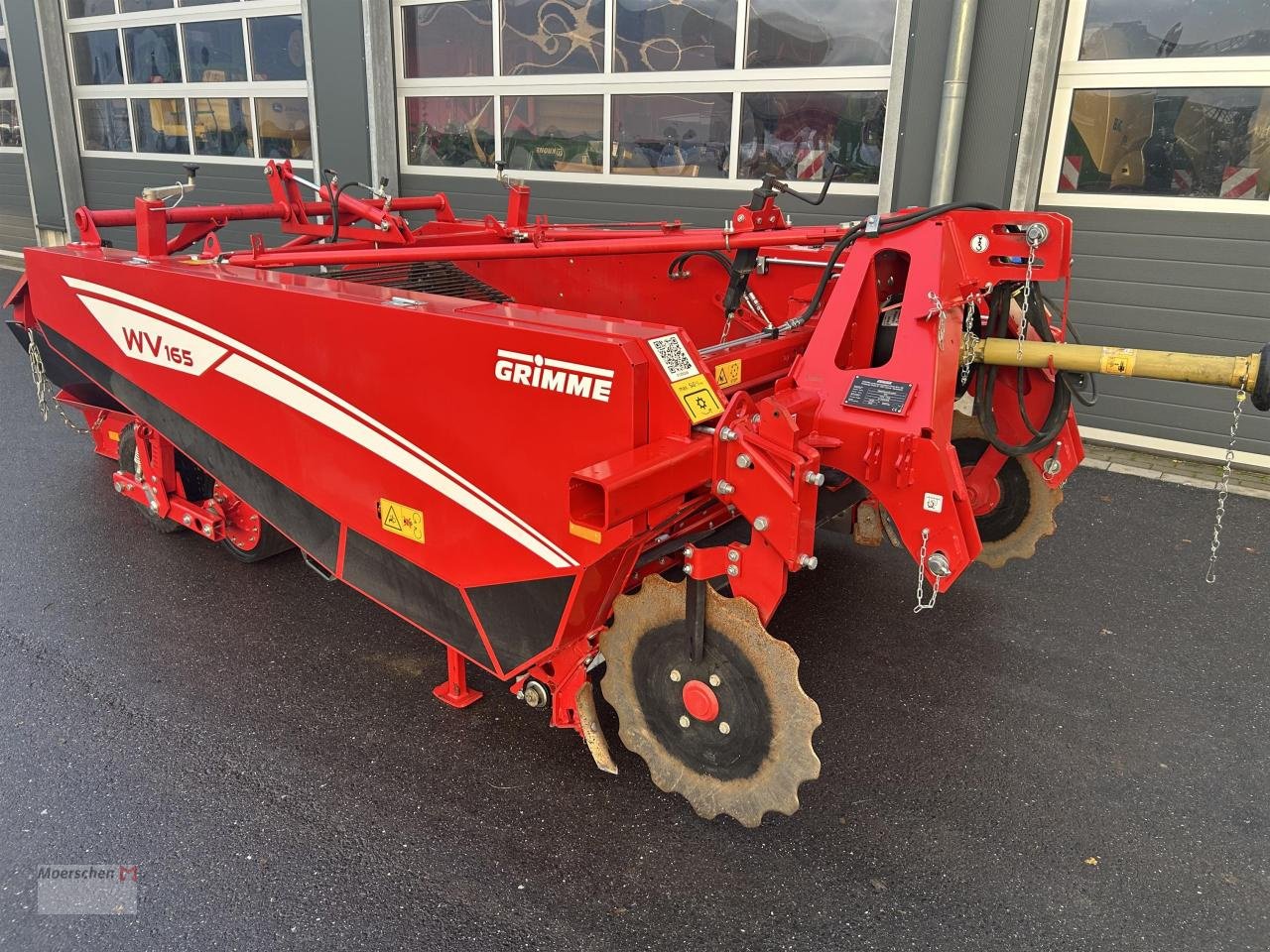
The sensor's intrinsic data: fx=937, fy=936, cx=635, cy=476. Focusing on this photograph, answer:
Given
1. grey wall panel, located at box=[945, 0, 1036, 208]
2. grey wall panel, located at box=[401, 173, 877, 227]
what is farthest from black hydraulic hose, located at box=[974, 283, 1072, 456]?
grey wall panel, located at box=[401, 173, 877, 227]

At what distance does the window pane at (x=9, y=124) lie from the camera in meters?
12.2

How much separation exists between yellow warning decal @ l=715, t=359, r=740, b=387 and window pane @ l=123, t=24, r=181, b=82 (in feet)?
32.4

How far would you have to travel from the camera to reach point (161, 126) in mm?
10547

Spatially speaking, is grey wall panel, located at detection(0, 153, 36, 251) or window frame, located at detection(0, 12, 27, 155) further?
grey wall panel, located at detection(0, 153, 36, 251)

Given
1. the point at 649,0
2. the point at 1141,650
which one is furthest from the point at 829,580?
the point at 649,0

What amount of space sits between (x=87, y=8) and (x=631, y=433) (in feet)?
39.4

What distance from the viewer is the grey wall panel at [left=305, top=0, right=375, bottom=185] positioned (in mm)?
8023

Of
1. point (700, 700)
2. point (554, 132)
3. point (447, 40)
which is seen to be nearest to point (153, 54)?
point (447, 40)

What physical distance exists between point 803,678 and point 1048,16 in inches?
165

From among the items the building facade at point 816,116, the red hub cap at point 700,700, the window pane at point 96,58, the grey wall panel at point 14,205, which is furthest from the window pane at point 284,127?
the red hub cap at point 700,700

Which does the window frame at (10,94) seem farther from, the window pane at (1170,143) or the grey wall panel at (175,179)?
the window pane at (1170,143)

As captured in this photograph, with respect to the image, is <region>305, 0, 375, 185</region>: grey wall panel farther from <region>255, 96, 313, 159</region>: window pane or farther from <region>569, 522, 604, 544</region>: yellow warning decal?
<region>569, 522, 604, 544</region>: yellow warning decal

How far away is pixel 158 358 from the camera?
344cm

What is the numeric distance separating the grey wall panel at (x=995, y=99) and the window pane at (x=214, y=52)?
7.24 meters
